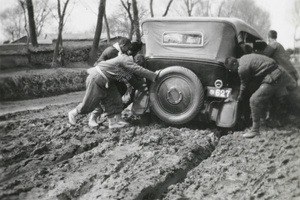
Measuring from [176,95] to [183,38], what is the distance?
1137mm

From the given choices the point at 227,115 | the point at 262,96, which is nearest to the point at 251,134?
the point at 227,115

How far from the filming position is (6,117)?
316 inches

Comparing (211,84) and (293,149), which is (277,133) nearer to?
(293,149)

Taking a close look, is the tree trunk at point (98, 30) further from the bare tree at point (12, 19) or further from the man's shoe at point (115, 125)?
the man's shoe at point (115, 125)

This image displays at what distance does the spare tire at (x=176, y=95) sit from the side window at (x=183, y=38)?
0.66m

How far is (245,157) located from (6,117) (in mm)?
5674

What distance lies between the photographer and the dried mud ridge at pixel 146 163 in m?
3.75

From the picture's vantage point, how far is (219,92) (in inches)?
229

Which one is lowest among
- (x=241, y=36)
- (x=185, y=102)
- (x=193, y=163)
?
(x=193, y=163)

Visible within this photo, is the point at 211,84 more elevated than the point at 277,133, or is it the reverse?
the point at 211,84

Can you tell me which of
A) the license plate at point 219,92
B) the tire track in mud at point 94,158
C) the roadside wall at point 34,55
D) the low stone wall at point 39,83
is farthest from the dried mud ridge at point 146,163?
the roadside wall at point 34,55

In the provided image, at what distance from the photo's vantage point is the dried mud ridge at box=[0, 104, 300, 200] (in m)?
3.75

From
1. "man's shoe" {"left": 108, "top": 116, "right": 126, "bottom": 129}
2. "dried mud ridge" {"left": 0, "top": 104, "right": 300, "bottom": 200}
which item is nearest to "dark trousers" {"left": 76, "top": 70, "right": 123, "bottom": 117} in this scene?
"man's shoe" {"left": 108, "top": 116, "right": 126, "bottom": 129}

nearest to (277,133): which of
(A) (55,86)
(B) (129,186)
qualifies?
(B) (129,186)
